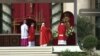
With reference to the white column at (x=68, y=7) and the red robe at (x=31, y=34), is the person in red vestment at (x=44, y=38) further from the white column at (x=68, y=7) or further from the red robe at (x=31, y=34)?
the white column at (x=68, y=7)

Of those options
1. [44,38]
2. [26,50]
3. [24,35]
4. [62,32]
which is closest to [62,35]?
[62,32]

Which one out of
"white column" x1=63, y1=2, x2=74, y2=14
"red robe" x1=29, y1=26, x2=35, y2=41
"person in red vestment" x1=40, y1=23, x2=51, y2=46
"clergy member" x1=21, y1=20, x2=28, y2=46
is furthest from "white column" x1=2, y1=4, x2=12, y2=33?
"person in red vestment" x1=40, y1=23, x2=51, y2=46

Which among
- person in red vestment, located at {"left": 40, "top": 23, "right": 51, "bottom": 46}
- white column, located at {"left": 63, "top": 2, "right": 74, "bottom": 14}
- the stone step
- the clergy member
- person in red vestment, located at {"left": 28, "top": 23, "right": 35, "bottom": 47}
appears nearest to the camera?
the stone step

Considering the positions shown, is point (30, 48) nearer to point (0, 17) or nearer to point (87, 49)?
point (87, 49)

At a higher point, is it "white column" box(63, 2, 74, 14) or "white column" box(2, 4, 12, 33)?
"white column" box(63, 2, 74, 14)

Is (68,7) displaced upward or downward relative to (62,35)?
upward

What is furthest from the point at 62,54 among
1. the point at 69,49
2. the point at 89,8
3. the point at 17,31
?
the point at 17,31

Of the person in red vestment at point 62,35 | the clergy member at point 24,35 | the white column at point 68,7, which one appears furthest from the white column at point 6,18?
the person in red vestment at point 62,35

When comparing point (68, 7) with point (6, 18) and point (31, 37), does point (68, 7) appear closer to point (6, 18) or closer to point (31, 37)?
point (6, 18)

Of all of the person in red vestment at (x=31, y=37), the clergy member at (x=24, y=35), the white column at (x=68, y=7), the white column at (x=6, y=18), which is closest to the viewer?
the person in red vestment at (x=31, y=37)

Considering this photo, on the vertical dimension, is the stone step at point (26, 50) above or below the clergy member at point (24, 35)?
below

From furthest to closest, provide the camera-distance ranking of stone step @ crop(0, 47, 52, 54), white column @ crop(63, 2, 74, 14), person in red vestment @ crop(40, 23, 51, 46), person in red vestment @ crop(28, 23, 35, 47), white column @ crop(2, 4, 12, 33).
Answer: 1. white column @ crop(2, 4, 12, 33)
2. white column @ crop(63, 2, 74, 14)
3. person in red vestment @ crop(28, 23, 35, 47)
4. person in red vestment @ crop(40, 23, 51, 46)
5. stone step @ crop(0, 47, 52, 54)

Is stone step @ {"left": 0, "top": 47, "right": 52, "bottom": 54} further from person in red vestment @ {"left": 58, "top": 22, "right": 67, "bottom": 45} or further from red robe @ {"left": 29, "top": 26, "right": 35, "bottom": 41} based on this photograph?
red robe @ {"left": 29, "top": 26, "right": 35, "bottom": 41}

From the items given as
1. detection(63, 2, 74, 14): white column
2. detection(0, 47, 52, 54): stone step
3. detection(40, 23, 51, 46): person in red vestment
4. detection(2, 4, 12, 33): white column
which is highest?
detection(63, 2, 74, 14): white column
